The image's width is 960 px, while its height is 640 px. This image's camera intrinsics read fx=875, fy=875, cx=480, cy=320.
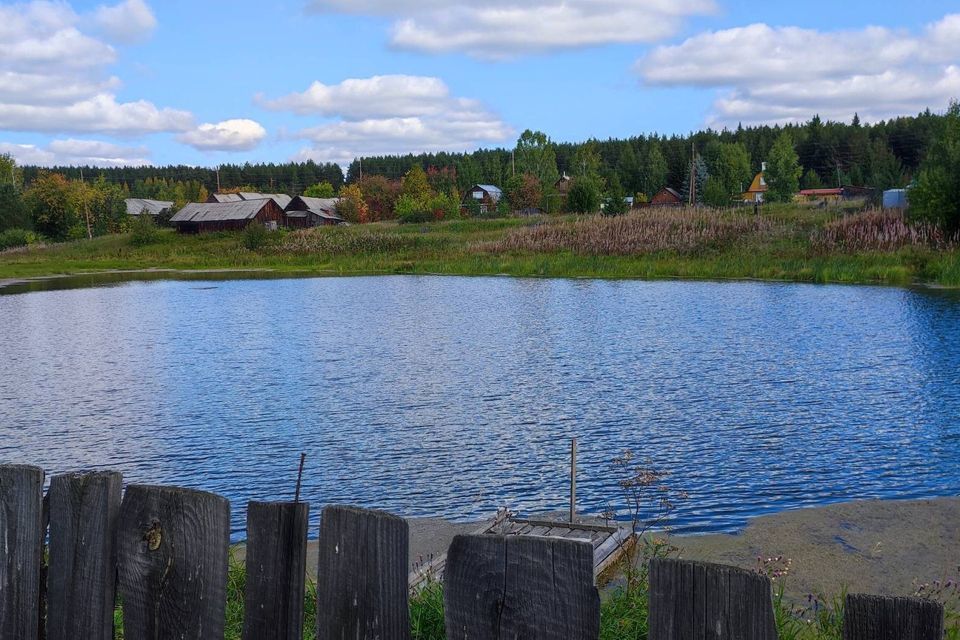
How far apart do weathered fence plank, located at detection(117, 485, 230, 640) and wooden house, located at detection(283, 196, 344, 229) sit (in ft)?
340

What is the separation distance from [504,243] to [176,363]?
3311 centimetres

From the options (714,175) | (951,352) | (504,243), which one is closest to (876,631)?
(951,352)

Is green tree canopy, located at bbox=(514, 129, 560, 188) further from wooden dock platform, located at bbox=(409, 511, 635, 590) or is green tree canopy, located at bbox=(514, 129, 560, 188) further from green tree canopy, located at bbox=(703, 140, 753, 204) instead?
wooden dock platform, located at bbox=(409, 511, 635, 590)

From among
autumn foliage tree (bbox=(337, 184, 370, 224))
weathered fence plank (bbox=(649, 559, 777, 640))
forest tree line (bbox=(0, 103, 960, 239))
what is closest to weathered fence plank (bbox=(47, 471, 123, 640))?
weathered fence plank (bbox=(649, 559, 777, 640))

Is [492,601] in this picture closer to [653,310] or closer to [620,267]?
[653,310]

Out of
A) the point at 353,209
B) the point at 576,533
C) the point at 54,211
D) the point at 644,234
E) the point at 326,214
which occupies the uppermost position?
the point at 54,211

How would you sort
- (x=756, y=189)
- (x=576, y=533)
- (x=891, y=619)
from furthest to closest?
(x=756, y=189) → (x=576, y=533) → (x=891, y=619)

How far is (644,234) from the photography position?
46344 mm

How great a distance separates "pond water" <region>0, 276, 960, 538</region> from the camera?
35.0 ft

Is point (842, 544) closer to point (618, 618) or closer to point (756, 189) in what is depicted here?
point (618, 618)

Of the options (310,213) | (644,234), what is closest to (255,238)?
(644,234)

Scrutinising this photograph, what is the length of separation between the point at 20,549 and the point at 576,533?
569 cm

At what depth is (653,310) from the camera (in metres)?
28.9

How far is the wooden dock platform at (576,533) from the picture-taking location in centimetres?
699
